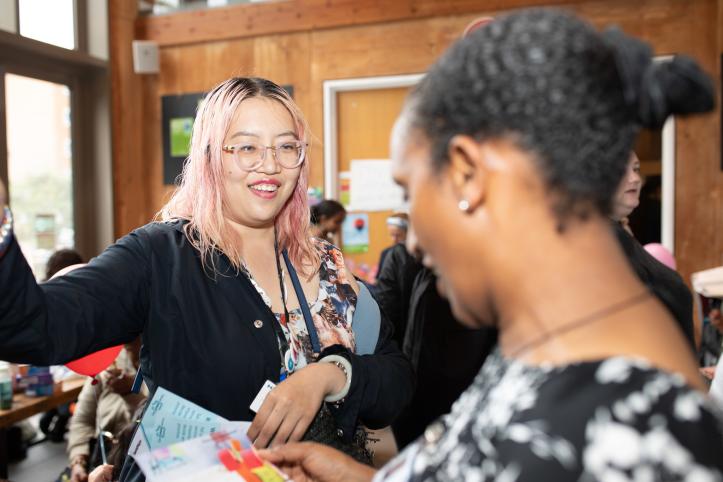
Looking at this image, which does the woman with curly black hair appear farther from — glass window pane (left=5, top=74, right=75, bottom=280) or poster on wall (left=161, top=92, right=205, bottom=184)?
poster on wall (left=161, top=92, right=205, bottom=184)

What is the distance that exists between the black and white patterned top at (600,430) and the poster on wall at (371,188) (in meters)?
4.75

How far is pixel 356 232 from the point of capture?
17.7 ft

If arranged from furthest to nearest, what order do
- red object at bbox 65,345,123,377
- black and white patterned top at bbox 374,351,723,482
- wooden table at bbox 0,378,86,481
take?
wooden table at bbox 0,378,86,481
red object at bbox 65,345,123,377
black and white patterned top at bbox 374,351,723,482

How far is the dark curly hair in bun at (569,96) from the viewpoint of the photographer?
23.6 inches

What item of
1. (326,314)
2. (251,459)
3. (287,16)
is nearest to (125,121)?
(287,16)

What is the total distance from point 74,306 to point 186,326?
0.25 meters

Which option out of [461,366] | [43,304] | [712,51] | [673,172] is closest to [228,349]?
[43,304]

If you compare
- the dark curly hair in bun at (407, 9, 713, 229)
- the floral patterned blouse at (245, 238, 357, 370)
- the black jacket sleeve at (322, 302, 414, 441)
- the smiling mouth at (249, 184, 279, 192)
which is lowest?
the black jacket sleeve at (322, 302, 414, 441)

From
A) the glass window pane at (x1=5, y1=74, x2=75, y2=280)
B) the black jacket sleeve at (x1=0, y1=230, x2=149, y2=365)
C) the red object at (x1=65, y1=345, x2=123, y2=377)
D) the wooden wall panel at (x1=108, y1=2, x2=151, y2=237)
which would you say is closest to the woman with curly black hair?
the black jacket sleeve at (x1=0, y1=230, x2=149, y2=365)

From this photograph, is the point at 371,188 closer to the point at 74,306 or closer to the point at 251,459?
the point at 74,306

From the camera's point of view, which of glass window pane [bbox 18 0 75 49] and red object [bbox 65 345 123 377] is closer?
red object [bbox 65 345 123 377]

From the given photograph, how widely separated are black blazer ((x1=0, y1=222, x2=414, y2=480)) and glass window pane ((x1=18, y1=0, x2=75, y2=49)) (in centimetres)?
454

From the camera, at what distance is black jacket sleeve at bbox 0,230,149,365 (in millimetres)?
973

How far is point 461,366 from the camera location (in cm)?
236
